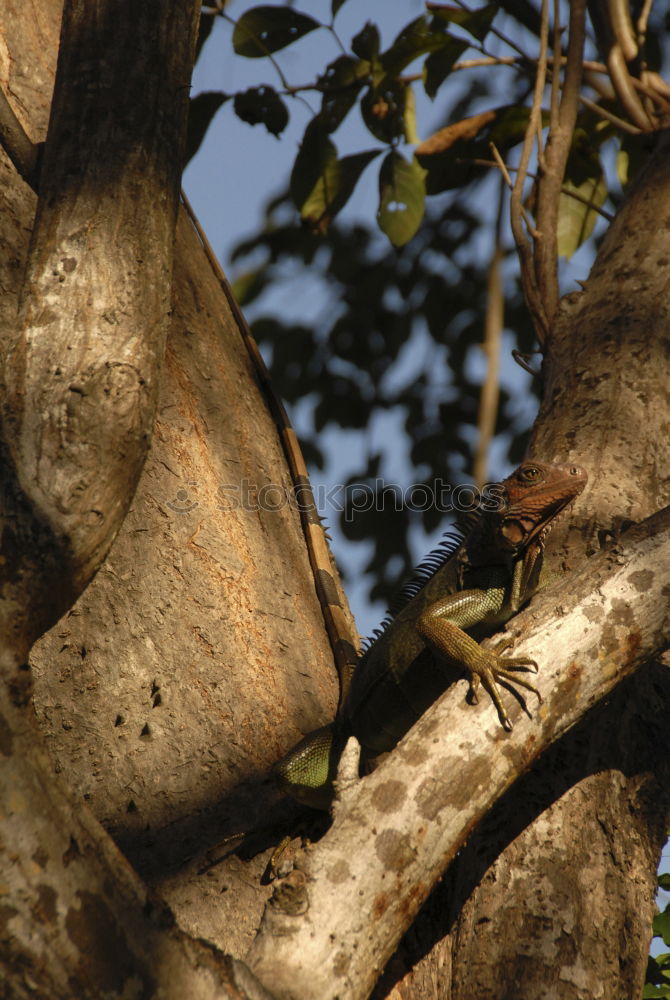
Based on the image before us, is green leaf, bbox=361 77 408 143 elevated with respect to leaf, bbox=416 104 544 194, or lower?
elevated

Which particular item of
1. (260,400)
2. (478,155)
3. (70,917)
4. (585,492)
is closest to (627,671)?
(585,492)

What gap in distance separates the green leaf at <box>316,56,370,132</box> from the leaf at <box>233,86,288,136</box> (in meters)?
0.21

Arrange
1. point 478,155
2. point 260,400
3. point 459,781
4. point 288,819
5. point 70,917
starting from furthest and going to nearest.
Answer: point 478,155 < point 260,400 < point 288,819 < point 459,781 < point 70,917

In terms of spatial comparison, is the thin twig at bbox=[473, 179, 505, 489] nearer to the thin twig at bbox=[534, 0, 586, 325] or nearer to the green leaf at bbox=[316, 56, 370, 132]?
the thin twig at bbox=[534, 0, 586, 325]

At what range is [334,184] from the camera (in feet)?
14.7

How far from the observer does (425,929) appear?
237cm

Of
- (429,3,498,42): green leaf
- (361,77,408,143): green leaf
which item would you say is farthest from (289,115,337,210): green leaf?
(429,3,498,42): green leaf

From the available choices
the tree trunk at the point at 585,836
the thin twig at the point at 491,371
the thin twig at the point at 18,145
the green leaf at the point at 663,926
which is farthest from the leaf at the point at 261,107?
the green leaf at the point at 663,926

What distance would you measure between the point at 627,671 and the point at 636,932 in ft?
1.99

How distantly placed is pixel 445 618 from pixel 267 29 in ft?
8.78

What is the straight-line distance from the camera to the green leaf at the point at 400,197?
4512 millimetres

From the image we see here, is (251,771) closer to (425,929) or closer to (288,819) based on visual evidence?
(288,819)

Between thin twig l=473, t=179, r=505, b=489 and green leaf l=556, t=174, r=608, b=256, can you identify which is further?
green leaf l=556, t=174, r=608, b=256

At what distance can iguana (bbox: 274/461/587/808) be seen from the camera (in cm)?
290
